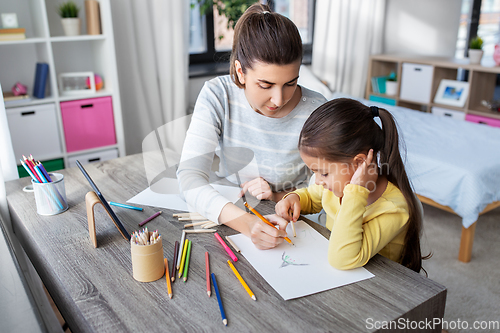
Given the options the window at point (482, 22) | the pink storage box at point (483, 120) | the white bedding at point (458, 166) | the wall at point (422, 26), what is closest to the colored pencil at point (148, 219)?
the white bedding at point (458, 166)

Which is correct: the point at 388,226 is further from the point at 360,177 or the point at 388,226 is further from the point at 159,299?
the point at 159,299

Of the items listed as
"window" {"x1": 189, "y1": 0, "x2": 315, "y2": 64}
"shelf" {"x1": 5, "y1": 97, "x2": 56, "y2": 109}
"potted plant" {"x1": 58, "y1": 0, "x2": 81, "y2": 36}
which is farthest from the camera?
"window" {"x1": 189, "y1": 0, "x2": 315, "y2": 64}

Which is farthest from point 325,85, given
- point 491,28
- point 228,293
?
point 228,293

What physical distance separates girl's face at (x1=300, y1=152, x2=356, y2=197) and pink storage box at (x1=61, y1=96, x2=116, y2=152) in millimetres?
1733

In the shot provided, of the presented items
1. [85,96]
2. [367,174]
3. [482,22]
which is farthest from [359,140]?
[482,22]

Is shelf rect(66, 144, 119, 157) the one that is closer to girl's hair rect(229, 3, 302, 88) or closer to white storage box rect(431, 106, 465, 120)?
girl's hair rect(229, 3, 302, 88)

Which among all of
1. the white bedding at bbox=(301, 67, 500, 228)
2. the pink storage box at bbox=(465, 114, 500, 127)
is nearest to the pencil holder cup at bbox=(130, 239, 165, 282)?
the white bedding at bbox=(301, 67, 500, 228)

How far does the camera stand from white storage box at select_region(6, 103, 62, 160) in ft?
7.13

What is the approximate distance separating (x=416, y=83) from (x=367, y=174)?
9.79ft

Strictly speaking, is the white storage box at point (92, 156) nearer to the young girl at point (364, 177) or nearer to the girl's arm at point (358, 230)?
the young girl at point (364, 177)

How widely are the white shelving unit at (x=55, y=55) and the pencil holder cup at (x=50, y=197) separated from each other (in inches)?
49.2

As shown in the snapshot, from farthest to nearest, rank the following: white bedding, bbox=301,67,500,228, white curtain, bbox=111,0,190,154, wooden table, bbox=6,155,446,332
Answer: white curtain, bbox=111,0,190,154, white bedding, bbox=301,67,500,228, wooden table, bbox=6,155,446,332

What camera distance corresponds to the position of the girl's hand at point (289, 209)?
3.56 feet

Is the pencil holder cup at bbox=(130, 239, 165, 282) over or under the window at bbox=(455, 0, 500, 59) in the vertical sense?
under
